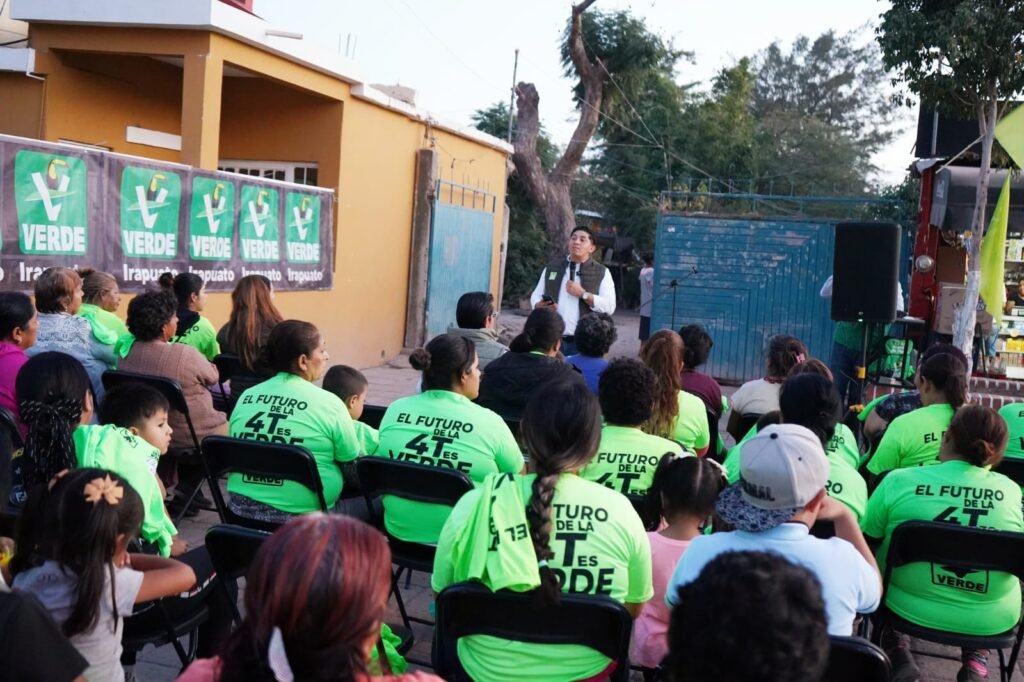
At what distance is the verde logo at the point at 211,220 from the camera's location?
830 cm

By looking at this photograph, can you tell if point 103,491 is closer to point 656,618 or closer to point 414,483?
point 414,483

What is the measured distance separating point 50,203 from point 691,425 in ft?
15.8

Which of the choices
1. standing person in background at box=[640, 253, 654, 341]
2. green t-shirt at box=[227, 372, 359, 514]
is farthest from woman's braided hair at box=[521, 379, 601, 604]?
standing person in background at box=[640, 253, 654, 341]

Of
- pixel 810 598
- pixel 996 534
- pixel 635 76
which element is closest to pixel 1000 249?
pixel 996 534

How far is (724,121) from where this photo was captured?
27.8 metres

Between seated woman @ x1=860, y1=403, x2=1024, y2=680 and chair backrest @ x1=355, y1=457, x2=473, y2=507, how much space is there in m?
1.48

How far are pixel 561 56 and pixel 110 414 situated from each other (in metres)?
21.0

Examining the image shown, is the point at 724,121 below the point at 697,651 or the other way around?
the other way around

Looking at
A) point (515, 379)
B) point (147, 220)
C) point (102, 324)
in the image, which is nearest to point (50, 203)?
point (147, 220)

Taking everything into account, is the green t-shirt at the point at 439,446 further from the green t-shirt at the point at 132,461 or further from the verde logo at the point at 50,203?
the verde logo at the point at 50,203

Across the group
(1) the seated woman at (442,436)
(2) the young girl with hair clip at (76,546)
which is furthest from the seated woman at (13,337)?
(2) the young girl with hair clip at (76,546)

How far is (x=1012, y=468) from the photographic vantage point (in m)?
4.15

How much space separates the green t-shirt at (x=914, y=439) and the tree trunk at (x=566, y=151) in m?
17.6

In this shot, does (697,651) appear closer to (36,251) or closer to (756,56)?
(36,251)
